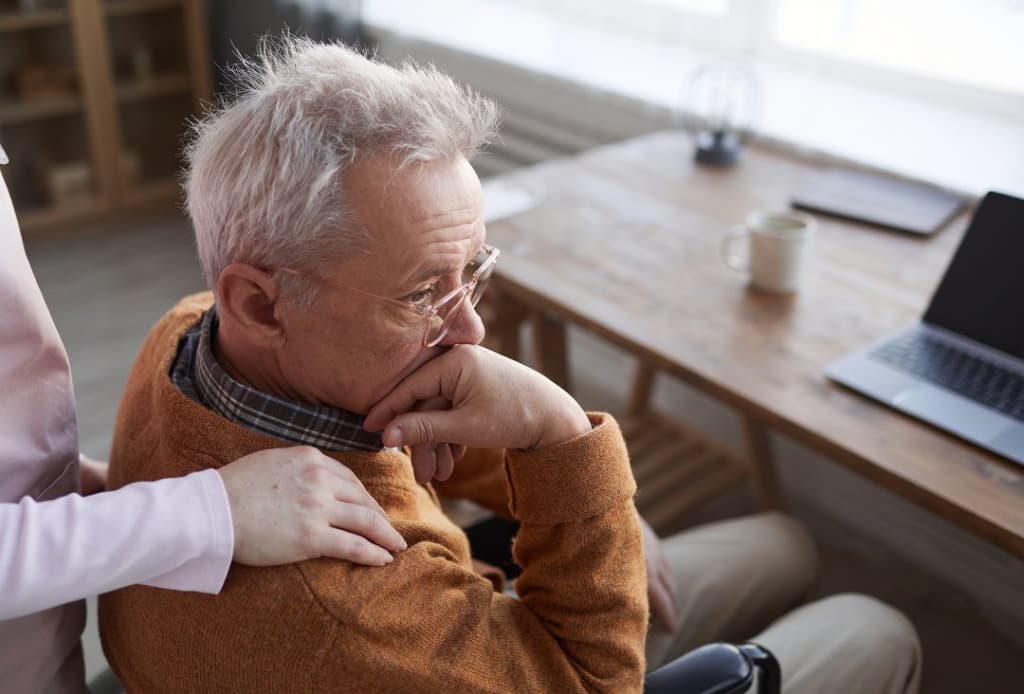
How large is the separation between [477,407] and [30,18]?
320 centimetres

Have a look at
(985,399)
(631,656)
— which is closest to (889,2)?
(985,399)

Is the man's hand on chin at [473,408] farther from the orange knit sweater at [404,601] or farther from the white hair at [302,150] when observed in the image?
the white hair at [302,150]

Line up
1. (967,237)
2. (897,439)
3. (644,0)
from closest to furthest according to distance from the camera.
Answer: (897,439) → (967,237) → (644,0)

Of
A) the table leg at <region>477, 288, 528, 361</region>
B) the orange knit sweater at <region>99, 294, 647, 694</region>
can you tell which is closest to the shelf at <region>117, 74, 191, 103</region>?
the table leg at <region>477, 288, 528, 361</region>

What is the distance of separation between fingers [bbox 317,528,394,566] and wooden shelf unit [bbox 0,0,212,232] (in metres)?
3.06

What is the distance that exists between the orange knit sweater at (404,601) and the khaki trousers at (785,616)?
0.36 meters

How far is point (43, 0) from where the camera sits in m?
3.54

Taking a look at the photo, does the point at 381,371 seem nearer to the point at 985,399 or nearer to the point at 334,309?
the point at 334,309

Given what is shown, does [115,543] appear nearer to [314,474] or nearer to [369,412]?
[314,474]

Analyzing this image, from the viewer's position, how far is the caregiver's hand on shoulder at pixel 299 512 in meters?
0.81

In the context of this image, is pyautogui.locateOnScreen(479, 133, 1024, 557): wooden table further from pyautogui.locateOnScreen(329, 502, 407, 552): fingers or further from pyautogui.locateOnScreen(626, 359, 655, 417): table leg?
pyautogui.locateOnScreen(329, 502, 407, 552): fingers

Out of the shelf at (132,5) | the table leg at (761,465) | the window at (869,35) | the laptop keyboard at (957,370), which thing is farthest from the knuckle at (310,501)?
the shelf at (132,5)

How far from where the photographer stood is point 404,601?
86 cm

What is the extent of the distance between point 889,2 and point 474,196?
1.62 meters
